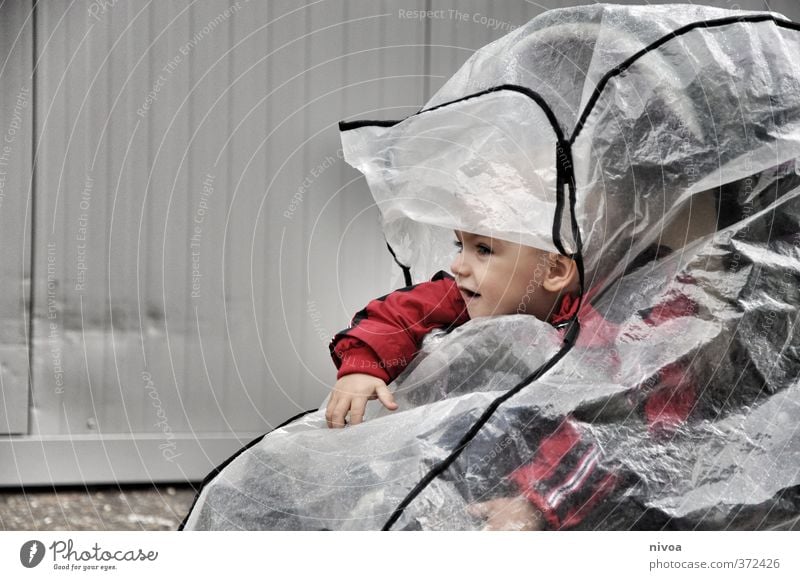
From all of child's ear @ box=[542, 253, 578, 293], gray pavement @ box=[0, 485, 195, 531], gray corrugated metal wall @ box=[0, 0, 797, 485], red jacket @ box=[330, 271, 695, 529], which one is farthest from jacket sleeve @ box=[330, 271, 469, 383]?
gray pavement @ box=[0, 485, 195, 531]

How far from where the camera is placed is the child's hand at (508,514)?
0.66 metres

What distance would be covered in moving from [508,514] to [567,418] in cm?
9

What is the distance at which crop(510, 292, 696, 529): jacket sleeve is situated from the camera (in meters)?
0.65

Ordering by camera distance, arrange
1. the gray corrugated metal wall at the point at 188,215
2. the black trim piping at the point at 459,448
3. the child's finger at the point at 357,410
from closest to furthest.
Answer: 1. the black trim piping at the point at 459,448
2. the child's finger at the point at 357,410
3. the gray corrugated metal wall at the point at 188,215

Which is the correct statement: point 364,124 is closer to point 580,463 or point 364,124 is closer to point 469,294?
point 469,294

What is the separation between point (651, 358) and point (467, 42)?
55 centimetres

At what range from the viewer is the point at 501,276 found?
767 millimetres

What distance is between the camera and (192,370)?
1.10 meters

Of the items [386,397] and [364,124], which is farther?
[364,124]

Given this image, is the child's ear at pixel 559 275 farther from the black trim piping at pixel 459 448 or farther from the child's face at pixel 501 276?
the black trim piping at pixel 459 448

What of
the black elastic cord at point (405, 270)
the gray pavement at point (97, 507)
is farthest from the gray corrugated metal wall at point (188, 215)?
the black elastic cord at point (405, 270)

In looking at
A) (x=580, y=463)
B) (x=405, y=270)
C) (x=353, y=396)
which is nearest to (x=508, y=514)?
(x=580, y=463)

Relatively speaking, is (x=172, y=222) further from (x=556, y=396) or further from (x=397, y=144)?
(x=556, y=396)

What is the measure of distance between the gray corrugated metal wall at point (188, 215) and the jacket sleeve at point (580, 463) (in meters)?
0.49
